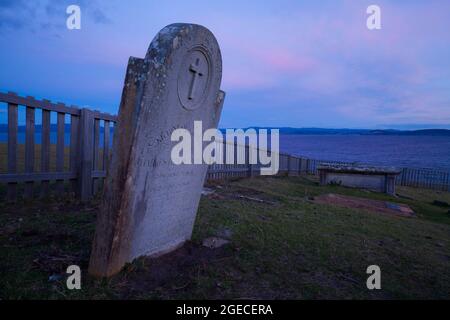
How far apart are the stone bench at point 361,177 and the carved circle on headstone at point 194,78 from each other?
10633 mm

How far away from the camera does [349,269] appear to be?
13.0ft

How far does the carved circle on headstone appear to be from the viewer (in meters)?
3.60

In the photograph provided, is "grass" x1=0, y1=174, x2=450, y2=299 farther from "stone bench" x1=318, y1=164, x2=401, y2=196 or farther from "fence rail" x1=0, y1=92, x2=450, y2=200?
"stone bench" x1=318, y1=164, x2=401, y2=196

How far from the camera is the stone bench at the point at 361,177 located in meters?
13.2

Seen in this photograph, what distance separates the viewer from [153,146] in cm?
336

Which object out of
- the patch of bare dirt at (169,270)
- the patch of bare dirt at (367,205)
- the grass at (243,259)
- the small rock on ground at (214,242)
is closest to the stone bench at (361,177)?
the patch of bare dirt at (367,205)

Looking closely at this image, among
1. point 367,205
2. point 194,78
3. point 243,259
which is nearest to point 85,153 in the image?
point 194,78

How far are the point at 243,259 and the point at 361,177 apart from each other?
1110 centimetres

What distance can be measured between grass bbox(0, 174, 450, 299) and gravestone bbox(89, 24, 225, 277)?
305 millimetres

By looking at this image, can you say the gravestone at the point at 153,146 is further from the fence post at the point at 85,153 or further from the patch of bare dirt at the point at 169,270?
the fence post at the point at 85,153
